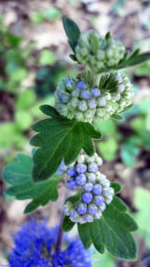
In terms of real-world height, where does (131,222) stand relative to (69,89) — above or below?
below

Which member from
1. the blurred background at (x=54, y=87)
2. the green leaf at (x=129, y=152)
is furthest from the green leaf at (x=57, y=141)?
the green leaf at (x=129, y=152)

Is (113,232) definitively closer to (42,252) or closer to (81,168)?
(81,168)

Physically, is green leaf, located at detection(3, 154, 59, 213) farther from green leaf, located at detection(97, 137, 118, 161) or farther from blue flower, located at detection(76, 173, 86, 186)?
green leaf, located at detection(97, 137, 118, 161)

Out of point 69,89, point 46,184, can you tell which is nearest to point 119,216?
point 46,184

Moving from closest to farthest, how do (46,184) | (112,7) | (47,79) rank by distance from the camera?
(46,184) < (47,79) < (112,7)

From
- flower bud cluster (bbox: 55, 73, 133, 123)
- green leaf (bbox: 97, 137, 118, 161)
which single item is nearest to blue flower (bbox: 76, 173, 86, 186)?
flower bud cluster (bbox: 55, 73, 133, 123)

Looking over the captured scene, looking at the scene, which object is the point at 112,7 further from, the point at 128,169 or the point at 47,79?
the point at 128,169

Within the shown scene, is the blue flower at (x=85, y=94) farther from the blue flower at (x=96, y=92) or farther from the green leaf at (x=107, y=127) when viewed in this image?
the green leaf at (x=107, y=127)
